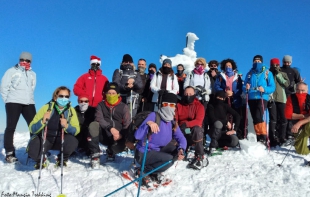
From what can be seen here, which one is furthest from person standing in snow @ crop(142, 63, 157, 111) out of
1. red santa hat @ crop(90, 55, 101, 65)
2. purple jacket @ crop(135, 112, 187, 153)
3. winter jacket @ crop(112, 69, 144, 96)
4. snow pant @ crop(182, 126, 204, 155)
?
purple jacket @ crop(135, 112, 187, 153)

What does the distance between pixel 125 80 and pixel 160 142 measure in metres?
2.98

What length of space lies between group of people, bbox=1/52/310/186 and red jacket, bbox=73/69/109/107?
0.08 feet

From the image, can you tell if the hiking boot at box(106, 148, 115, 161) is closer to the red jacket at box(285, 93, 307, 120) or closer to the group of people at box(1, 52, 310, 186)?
the group of people at box(1, 52, 310, 186)

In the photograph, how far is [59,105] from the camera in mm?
5406

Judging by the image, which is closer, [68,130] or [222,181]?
[222,181]

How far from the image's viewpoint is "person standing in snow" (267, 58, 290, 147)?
23.9 ft

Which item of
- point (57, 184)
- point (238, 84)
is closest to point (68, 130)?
point (57, 184)

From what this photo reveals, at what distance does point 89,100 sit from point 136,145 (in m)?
2.42

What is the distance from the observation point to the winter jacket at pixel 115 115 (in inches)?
228

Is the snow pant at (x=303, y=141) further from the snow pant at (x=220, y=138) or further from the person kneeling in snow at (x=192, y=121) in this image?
the person kneeling in snow at (x=192, y=121)

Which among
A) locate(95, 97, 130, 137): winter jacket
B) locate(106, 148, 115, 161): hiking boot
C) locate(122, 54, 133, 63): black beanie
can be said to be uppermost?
locate(122, 54, 133, 63): black beanie

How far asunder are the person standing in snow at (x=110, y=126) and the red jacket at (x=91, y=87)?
2.51 feet

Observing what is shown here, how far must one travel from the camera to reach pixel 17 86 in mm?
6203

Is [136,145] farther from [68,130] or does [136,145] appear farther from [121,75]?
[121,75]
